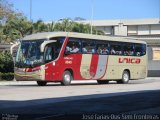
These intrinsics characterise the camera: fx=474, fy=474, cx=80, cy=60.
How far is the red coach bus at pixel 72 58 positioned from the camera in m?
28.8

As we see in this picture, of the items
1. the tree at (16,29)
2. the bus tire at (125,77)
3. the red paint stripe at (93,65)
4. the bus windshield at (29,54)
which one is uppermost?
the tree at (16,29)

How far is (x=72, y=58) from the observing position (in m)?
30.0

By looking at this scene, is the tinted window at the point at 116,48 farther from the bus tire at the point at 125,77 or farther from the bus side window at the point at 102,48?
the bus tire at the point at 125,77

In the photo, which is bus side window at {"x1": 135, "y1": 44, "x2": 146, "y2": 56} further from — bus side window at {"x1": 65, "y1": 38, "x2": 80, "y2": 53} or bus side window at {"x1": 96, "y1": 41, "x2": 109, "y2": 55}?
bus side window at {"x1": 65, "y1": 38, "x2": 80, "y2": 53}

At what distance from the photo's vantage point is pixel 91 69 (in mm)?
31938

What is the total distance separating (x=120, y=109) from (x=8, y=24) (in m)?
49.9

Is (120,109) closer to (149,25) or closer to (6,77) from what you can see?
(6,77)

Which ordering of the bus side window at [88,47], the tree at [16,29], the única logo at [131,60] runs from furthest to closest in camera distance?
1. the tree at [16,29]
2. the única logo at [131,60]
3. the bus side window at [88,47]

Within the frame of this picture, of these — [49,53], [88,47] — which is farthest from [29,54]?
[88,47]

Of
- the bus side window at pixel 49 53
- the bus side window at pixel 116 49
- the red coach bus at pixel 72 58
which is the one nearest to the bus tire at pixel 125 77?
the red coach bus at pixel 72 58

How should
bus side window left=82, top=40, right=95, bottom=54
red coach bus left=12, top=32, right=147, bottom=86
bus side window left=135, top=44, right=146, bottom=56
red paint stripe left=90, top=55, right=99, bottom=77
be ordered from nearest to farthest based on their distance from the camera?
red coach bus left=12, top=32, right=147, bottom=86 → bus side window left=82, top=40, right=95, bottom=54 → red paint stripe left=90, top=55, right=99, bottom=77 → bus side window left=135, top=44, right=146, bottom=56

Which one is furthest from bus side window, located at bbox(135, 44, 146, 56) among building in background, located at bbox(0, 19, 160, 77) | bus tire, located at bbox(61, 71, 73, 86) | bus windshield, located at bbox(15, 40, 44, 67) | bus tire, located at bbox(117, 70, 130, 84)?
building in background, located at bbox(0, 19, 160, 77)

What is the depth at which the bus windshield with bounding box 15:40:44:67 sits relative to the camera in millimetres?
28688

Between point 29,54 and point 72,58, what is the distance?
2.80 meters
